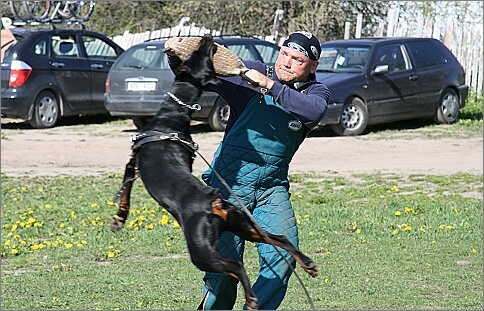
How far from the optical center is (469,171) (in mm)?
13484

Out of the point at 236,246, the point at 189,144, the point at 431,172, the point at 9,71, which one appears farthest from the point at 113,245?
the point at 9,71

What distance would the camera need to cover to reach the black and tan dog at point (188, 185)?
14.7ft

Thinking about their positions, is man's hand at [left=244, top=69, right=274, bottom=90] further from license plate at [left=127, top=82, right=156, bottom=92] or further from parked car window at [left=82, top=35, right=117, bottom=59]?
parked car window at [left=82, top=35, right=117, bottom=59]

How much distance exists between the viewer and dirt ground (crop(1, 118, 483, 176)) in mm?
13898

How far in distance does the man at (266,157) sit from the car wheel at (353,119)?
11476 millimetres

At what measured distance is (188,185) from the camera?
457 centimetres

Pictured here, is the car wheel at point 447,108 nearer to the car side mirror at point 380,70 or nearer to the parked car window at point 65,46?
the car side mirror at point 380,70

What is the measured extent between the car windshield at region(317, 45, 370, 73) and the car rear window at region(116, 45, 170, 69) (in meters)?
3.02

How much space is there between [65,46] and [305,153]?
21.0 feet

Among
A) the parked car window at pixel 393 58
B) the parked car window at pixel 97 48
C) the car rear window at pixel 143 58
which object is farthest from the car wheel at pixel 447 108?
the parked car window at pixel 97 48

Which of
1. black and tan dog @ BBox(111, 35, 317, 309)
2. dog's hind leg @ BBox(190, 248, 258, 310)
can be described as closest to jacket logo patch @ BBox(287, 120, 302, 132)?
black and tan dog @ BBox(111, 35, 317, 309)

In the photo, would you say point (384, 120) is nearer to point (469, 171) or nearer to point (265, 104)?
point (469, 171)

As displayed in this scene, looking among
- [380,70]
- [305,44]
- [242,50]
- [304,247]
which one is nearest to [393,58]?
[380,70]

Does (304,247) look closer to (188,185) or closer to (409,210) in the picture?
(409,210)
